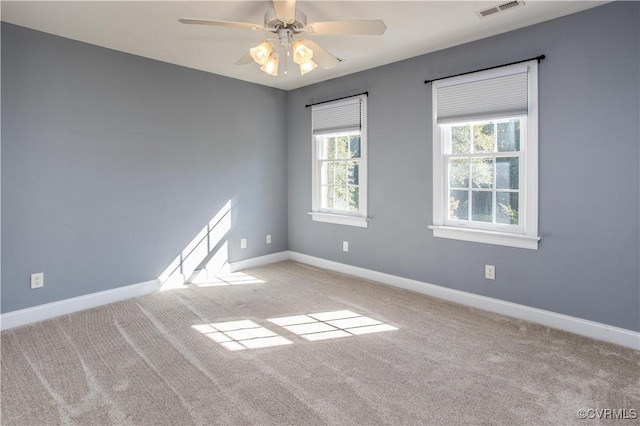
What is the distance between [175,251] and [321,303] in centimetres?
183

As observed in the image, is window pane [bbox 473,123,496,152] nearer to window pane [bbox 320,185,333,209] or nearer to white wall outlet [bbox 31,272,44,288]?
window pane [bbox 320,185,333,209]

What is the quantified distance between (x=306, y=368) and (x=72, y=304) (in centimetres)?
243

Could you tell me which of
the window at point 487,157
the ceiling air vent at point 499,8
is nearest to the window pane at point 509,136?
the window at point 487,157

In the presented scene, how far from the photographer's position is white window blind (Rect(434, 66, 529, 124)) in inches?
125

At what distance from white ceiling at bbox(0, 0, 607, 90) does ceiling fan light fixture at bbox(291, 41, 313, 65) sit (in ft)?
1.37

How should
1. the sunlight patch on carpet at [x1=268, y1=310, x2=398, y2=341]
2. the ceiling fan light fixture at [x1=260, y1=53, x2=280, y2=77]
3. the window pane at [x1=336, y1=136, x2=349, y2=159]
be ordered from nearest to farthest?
1. the ceiling fan light fixture at [x1=260, y1=53, x2=280, y2=77]
2. the sunlight patch on carpet at [x1=268, y1=310, x2=398, y2=341]
3. the window pane at [x1=336, y1=136, x2=349, y2=159]

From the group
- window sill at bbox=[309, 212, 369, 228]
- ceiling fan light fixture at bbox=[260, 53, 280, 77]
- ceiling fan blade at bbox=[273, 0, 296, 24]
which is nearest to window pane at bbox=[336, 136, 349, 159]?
window sill at bbox=[309, 212, 369, 228]

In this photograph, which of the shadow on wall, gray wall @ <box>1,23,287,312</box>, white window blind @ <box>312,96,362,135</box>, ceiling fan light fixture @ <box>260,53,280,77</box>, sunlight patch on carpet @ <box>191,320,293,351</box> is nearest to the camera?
ceiling fan light fixture @ <box>260,53,280,77</box>

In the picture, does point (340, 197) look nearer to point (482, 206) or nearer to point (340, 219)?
point (340, 219)

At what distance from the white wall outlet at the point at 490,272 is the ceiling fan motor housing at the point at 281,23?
2.64 metres

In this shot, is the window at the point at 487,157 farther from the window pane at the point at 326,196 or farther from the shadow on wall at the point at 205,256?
the shadow on wall at the point at 205,256

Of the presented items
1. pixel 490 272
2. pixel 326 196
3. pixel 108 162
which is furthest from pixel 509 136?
pixel 108 162

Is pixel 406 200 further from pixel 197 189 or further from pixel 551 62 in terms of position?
pixel 197 189

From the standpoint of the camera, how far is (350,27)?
2.35 m
